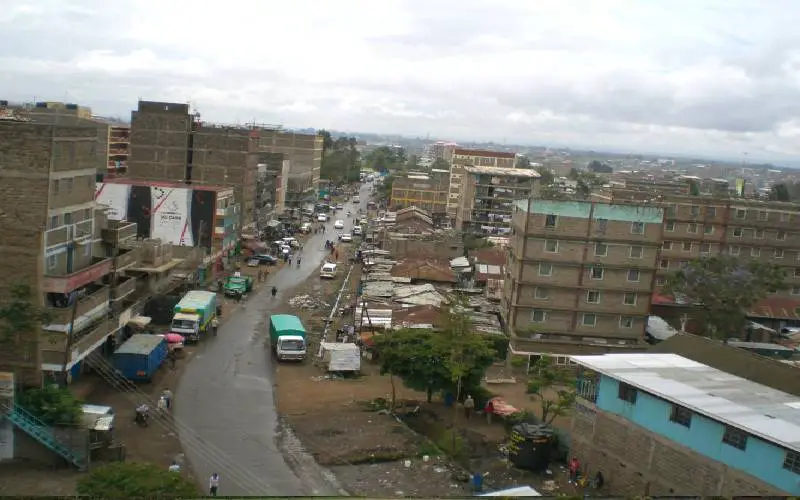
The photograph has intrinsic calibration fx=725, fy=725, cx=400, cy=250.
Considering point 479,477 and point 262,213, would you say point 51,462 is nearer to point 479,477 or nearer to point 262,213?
point 479,477

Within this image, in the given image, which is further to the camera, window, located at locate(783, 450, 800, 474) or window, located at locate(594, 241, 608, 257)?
window, located at locate(594, 241, 608, 257)

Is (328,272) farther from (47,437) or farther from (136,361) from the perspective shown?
(47,437)

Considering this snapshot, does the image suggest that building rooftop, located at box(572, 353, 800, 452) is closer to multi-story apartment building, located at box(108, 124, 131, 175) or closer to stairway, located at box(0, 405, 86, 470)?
stairway, located at box(0, 405, 86, 470)

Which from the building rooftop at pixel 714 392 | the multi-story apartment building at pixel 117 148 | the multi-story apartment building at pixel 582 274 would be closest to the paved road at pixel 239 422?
the building rooftop at pixel 714 392

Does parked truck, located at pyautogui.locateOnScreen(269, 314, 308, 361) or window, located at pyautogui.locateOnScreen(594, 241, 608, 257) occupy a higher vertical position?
window, located at pyautogui.locateOnScreen(594, 241, 608, 257)

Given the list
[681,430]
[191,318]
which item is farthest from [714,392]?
[191,318]

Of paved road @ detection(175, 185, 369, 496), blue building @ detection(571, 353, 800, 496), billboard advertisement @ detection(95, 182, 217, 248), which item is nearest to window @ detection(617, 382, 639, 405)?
blue building @ detection(571, 353, 800, 496)

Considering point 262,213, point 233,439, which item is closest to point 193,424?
point 233,439
